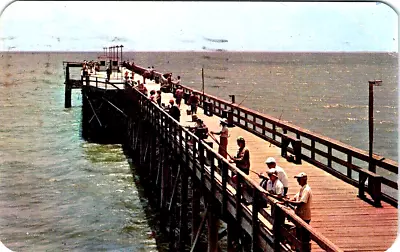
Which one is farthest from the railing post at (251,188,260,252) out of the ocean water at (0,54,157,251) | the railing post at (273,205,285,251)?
the ocean water at (0,54,157,251)

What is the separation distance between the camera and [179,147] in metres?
18.8

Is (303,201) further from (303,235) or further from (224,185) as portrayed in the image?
(224,185)

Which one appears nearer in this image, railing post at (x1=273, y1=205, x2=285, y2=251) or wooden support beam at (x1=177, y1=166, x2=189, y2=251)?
railing post at (x1=273, y1=205, x2=285, y2=251)

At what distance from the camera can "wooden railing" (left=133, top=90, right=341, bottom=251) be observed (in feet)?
29.1

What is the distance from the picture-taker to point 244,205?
11383mm

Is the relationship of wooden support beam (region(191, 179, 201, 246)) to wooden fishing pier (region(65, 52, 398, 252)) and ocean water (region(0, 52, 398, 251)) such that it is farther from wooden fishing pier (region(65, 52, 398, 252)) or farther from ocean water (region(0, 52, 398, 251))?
ocean water (region(0, 52, 398, 251))

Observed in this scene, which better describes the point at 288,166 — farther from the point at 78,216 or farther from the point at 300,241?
the point at 78,216

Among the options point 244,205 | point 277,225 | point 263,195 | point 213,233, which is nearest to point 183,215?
point 213,233

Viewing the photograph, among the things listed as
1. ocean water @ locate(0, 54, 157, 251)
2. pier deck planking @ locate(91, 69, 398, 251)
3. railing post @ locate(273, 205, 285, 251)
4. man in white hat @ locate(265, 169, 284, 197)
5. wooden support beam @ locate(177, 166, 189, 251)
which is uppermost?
man in white hat @ locate(265, 169, 284, 197)

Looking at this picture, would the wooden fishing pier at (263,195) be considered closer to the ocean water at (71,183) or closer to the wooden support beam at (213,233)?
the wooden support beam at (213,233)

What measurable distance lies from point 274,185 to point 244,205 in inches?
43.4

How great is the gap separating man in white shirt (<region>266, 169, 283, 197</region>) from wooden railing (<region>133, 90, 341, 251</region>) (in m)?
0.17

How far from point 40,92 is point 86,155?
200ft

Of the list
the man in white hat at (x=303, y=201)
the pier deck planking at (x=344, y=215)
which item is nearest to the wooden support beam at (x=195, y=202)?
the pier deck planking at (x=344, y=215)
